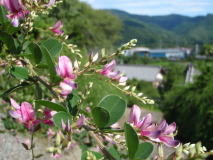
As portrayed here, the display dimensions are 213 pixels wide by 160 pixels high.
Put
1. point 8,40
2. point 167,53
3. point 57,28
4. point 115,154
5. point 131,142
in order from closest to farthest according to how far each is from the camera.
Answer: point 131,142 → point 115,154 → point 8,40 → point 57,28 → point 167,53

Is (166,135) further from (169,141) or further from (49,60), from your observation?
(49,60)

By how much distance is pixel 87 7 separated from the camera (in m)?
35.0

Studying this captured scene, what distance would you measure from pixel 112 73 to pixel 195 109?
627cm

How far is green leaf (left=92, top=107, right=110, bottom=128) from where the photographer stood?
1.52 feet

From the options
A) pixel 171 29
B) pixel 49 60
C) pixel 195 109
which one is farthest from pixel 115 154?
pixel 171 29

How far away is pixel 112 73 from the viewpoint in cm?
67

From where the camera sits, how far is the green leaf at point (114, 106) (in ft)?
1.66

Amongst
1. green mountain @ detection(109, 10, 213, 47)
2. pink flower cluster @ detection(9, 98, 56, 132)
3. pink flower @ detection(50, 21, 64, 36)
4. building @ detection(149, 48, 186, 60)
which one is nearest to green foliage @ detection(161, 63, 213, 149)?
pink flower @ detection(50, 21, 64, 36)

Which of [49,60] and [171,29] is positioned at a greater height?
[49,60]

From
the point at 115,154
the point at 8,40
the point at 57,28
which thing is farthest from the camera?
the point at 57,28

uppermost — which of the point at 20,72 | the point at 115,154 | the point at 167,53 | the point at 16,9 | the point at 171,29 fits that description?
the point at 16,9

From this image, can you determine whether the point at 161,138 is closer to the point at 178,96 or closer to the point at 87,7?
the point at 178,96

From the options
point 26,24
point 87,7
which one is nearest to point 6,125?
point 26,24

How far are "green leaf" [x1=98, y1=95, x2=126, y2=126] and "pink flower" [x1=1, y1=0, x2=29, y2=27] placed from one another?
24 centimetres
